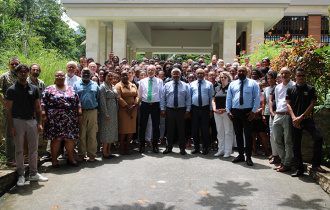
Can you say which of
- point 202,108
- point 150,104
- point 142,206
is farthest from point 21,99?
point 202,108

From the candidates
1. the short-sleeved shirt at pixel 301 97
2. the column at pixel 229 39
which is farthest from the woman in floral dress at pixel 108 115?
the column at pixel 229 39

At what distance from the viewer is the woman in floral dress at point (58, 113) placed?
692 centimetres

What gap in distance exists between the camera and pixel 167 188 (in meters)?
5.74

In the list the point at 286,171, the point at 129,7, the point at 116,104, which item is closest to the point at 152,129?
the point at 116,104

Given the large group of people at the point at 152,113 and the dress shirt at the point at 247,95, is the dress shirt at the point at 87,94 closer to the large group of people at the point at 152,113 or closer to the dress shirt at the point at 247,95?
the large group of people at the point at 152,113

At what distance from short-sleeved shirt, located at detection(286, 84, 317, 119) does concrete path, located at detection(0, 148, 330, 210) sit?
1334mm

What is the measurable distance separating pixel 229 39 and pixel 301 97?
44.0 feet

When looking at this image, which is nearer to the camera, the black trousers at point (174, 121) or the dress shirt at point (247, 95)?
the dress shirt at point (247, 95)

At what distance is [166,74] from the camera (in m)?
10.8

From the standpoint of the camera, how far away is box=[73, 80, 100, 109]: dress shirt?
7461 mm

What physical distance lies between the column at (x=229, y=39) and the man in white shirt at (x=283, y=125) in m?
12.3

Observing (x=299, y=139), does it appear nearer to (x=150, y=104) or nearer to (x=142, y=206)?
(x=142, y=206)

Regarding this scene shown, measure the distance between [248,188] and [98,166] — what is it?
322 centimetres

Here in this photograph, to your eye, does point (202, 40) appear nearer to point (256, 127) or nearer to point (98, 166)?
point (256, 127)
